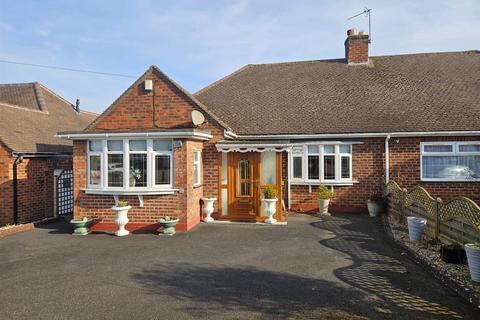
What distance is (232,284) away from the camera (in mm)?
6051

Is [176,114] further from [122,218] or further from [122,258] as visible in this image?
[122,258]

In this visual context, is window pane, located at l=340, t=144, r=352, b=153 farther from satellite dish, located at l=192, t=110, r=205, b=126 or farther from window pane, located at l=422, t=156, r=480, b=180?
satellite dish, located at l=192, t=110, r=205, b=126

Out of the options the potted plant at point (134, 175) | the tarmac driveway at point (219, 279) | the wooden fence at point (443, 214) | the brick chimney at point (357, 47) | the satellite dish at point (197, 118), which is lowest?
the tarmac driveway at point (219, 279)

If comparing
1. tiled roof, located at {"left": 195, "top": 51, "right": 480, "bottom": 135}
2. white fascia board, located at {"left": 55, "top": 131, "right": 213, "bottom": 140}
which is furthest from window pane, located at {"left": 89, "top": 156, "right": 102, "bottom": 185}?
tiled roof, located at {"left": 195, "top": 51, "right": 480, "bottom": 135}

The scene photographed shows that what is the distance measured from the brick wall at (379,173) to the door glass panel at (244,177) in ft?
10.4

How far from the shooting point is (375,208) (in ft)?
41.3

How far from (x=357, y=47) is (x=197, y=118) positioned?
1087 centimetres

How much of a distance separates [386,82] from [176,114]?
10483mm

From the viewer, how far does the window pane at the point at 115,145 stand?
1076 centimetres

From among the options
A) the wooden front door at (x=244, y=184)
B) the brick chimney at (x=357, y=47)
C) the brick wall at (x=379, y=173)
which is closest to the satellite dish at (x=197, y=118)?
the wooden front door at (x=244, y=184)

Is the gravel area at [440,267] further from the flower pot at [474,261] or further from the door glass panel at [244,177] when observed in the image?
the door glass panel at [244,177]

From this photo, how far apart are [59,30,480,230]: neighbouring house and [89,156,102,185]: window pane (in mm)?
33

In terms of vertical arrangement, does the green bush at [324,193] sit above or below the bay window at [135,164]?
below

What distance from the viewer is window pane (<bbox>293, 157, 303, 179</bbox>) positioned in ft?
45.9
